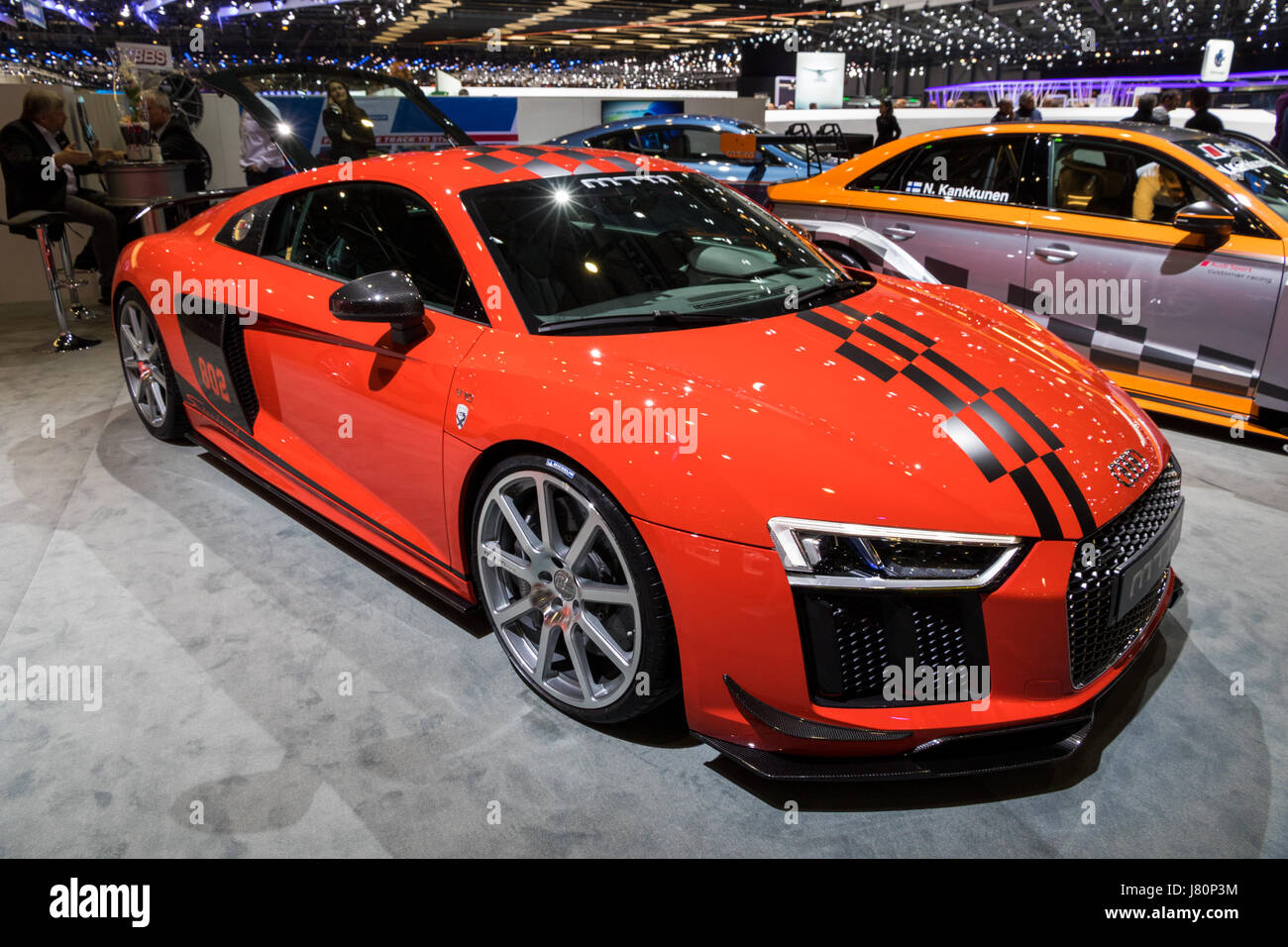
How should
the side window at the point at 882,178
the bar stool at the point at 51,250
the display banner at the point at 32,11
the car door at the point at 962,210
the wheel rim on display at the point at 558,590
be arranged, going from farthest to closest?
the display banner at the point at 32,11 < the bar stool at the point at 51,250 < the side window at the point at 882,178 < the car door at the point at 962,210 < the wheel rim on display at the point at 558,590

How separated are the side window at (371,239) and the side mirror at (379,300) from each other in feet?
0.38

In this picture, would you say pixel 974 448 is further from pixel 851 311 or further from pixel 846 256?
pixel 846 256

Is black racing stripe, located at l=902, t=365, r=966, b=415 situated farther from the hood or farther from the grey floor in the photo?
the grey floor

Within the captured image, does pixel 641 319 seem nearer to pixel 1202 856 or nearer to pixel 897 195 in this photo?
pixel 1202 856

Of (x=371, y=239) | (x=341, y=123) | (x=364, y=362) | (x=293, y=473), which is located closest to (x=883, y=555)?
(x=364, y=362)

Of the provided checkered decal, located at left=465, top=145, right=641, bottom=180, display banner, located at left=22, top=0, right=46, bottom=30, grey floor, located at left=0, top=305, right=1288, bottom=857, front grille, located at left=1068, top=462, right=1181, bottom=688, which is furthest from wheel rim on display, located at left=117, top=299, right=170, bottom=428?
display banner, located at left=22, top=0, right=46, bottom=30

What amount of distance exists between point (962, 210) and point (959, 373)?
A: 107 inches

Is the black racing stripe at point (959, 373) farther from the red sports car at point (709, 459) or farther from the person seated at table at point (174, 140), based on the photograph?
the person seated at table at point (174, 140)

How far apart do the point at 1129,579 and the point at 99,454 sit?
401 centimetres

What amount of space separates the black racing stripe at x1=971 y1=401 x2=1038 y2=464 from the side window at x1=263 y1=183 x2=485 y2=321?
1192 millimetres

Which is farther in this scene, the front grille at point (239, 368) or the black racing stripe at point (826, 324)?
the front grille at point (239, 368)

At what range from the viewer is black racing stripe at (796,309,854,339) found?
2.09 m

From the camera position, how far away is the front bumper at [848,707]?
1.57 metres

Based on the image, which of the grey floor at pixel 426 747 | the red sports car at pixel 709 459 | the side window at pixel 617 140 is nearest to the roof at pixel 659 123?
the side window at pixel 617 140
